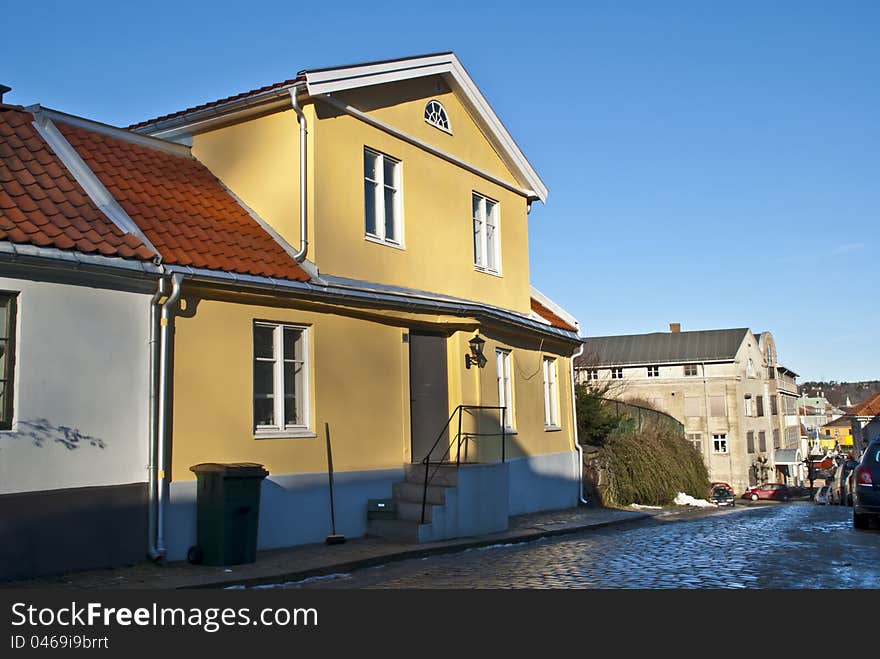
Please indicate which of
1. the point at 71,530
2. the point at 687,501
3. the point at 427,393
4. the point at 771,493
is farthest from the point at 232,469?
the point at 771,493

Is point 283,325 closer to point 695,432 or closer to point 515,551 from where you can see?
point 515,551

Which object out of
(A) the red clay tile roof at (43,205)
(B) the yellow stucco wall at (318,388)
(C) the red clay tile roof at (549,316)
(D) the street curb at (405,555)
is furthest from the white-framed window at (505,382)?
(A) the red clay tile roof at (43,205)

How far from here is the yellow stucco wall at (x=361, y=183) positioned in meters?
13.2

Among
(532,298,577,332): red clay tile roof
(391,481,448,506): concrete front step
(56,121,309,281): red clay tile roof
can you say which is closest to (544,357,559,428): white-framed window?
(532,298,577,332): red clay tile roof

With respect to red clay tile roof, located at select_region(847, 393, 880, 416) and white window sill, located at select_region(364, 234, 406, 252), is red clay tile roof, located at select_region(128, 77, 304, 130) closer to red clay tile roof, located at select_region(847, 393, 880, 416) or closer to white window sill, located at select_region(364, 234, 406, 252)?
white window sill, located at select_region(364, 234, 406, 252)

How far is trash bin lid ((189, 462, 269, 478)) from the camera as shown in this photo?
10180 millimetres

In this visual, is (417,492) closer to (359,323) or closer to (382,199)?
(359,323)

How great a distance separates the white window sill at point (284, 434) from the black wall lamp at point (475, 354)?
147 inches

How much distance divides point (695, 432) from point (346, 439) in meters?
54.1

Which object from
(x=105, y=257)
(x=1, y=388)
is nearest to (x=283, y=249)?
(x=105, y=257)

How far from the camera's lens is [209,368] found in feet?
36.3

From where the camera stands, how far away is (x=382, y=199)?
14414mm

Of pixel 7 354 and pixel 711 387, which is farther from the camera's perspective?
pixel 711 387

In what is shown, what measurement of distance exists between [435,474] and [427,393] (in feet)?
5.51
